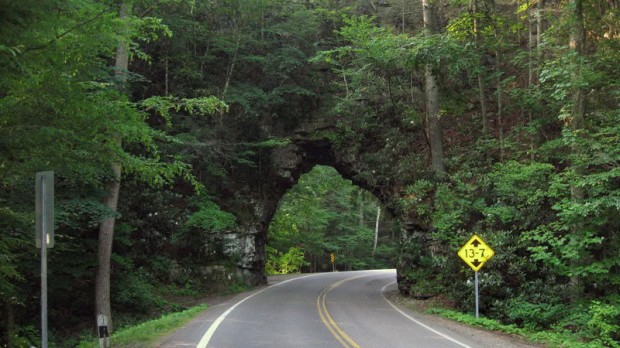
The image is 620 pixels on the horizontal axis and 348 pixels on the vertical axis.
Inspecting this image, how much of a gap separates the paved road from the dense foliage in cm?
385

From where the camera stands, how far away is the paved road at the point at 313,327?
9.67 metres

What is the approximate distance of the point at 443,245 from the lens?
19.3 metres

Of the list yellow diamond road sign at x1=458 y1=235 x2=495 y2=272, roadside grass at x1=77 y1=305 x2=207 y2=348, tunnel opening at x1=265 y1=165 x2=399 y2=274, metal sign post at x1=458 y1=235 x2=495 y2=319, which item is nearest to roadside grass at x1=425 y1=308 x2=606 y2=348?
metal sign post at x1=458 y1=235 x2=495 y2=319

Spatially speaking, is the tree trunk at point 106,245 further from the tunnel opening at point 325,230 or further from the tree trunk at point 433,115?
the tunnel opening at point 325,230

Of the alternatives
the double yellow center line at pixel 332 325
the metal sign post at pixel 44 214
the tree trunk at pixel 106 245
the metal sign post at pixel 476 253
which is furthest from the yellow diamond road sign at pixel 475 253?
the metal sign post at pixel 44 214

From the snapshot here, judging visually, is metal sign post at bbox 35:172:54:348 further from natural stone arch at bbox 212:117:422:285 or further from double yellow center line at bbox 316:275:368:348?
natural stone arch at bbox 212:117:422:285

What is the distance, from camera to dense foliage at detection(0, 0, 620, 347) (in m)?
9.09

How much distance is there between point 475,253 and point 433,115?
336 inches

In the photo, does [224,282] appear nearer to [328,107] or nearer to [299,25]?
[328,107]

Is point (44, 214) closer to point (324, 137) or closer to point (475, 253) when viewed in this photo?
point (475, 253)

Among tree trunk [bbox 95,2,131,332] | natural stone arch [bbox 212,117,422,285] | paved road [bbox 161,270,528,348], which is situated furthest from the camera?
natural stone arch [bbox 212,117,422,285]

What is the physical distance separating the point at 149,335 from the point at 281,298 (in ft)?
30.8

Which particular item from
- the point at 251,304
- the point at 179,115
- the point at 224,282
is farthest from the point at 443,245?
the point at 179,115

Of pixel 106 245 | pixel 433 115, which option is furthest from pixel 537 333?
pixel 106 245
